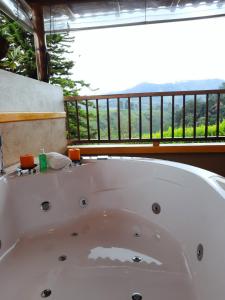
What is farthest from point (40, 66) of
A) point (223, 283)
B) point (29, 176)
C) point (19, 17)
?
point (223, 283)

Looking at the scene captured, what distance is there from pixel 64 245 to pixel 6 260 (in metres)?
0.34

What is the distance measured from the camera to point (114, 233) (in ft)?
5.12

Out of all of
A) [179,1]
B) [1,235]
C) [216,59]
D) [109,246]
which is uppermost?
[179,1]

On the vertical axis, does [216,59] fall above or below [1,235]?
above

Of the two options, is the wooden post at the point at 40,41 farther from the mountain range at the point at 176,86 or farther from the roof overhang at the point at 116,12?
the mountain range at the point at 176,86

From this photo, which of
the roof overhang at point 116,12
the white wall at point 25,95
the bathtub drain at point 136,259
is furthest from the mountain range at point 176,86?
the bathtub drain at point 136,259

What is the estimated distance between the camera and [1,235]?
1.31m

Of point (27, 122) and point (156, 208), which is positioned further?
point (27, 122)

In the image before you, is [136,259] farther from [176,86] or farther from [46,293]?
[176,86]

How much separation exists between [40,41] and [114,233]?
2.27 m

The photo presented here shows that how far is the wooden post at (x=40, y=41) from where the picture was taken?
2525mm

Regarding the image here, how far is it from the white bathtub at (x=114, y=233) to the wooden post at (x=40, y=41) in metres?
1.38

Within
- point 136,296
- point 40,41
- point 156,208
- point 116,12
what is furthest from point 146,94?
point 136,296

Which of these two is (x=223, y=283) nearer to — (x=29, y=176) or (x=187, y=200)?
(x=187, y=200)
